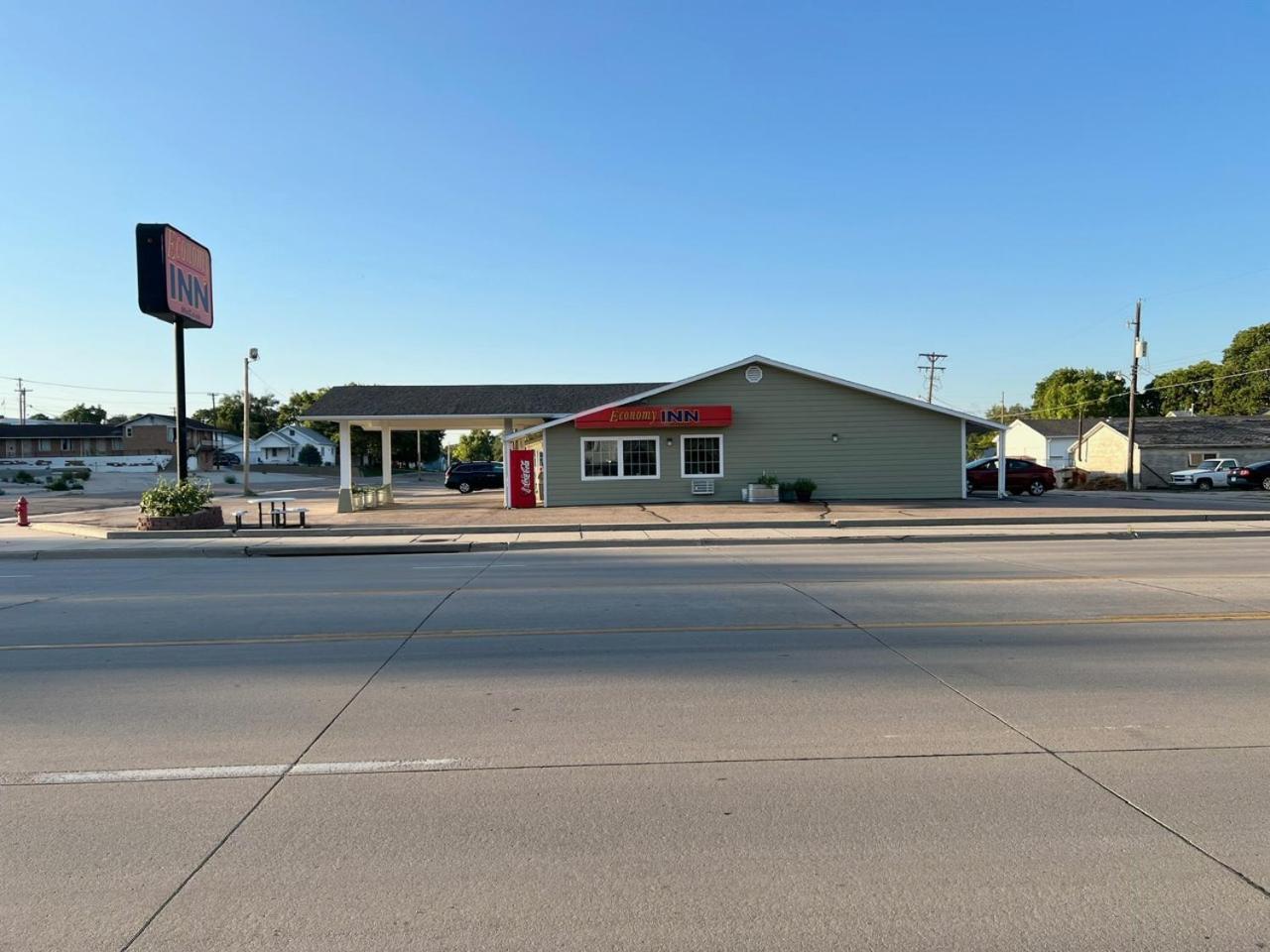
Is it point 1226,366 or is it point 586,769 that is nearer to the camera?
point 586,769

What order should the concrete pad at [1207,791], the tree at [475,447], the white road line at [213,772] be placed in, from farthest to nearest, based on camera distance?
the tree at [475,447] → the white road line at [213,772] → the concrete pad at [1207,791]

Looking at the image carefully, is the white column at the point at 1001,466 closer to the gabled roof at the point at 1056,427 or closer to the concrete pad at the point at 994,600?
the concrete pad at the point at 994,600

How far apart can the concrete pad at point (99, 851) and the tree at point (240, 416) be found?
118421mm

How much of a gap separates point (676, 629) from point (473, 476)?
34.9 m

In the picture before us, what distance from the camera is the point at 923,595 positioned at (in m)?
9.87

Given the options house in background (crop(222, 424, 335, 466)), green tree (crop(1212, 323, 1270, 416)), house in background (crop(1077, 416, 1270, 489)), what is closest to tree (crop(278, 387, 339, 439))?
house in background (crop(222, 424, 335, 466))

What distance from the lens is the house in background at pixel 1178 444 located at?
4544cm

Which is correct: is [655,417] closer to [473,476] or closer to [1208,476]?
[473,476]

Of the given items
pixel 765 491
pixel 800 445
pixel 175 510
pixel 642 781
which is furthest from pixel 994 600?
pixel 175 510

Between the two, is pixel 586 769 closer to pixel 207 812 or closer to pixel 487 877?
pixel 487 877

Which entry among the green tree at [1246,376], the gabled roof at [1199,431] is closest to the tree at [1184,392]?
the green tree at [1246,376]

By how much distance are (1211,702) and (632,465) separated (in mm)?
22943

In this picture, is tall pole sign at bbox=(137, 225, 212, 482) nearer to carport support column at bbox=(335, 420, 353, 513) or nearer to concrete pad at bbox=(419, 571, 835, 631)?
carport support column at bbox=(335, 420, 353, 513)

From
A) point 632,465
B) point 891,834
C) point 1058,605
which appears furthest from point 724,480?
point 891,834
